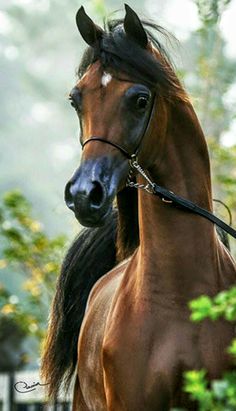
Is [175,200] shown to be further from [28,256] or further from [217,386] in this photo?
[28,256]

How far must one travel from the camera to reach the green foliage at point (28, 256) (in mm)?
14734

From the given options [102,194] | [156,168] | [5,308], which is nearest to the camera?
[102,194]

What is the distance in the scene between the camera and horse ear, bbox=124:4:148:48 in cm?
652

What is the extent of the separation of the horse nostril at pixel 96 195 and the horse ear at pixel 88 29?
0.85 meters

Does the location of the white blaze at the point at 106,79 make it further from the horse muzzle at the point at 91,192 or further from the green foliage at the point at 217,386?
the green foliage at the point at 217,386

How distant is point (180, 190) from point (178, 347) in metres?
0.75

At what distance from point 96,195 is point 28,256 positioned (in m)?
8.71

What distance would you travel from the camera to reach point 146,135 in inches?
255

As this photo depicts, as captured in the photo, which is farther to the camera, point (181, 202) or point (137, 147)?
point (181, 202)

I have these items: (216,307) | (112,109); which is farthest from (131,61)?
(216,307)

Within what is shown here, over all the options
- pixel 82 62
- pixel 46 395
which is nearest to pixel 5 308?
pixel 46 395

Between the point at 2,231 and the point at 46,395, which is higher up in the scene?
the point at 2,231

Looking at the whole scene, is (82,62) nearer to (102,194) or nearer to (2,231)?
(102,194)

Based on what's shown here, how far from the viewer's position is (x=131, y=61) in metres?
6.49
